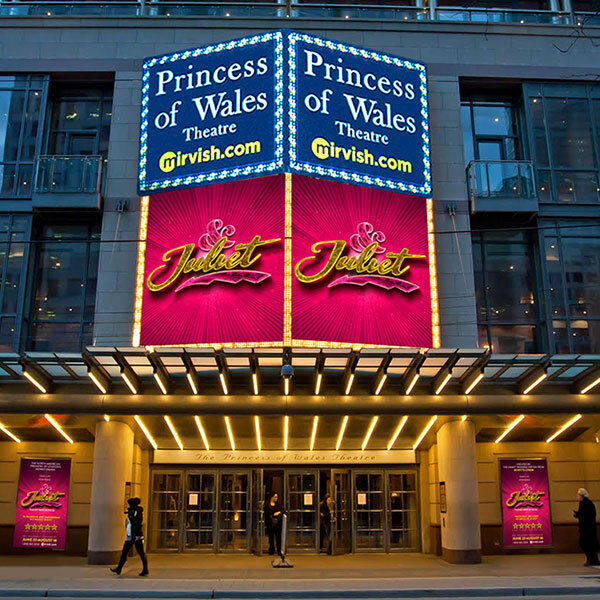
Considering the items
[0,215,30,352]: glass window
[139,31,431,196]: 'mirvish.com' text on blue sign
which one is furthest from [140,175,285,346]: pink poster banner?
[0,215,30,352]: glass window

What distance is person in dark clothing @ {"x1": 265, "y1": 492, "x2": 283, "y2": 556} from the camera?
780 inches

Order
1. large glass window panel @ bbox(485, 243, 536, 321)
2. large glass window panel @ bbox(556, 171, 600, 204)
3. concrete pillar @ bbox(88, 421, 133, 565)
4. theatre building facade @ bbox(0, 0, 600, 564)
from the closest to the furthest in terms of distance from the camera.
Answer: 1. concrete pillar @ bbox(88, 421, 133, 565)
2. theatre building facade @ bbox(0, 0, 600, 564)
3. large glass window panel @ bbox(485, 243, 536, 321)
4. large glass window panel @ bbox(556, 171, 600, 204)

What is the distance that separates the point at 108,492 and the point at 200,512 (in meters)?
4.45

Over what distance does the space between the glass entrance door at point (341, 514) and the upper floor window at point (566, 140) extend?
10.8 meters

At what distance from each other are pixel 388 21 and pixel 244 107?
6162 millimetres

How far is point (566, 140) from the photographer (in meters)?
22.4

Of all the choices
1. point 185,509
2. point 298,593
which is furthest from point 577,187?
point 185,509

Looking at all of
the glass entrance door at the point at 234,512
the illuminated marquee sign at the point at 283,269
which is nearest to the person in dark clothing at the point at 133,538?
the illuminated marquee sign at the point at 283,269

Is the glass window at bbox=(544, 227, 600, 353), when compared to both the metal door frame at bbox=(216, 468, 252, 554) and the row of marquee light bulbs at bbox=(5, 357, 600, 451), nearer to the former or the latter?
the row of marquee light bulbs at bbox=(5, 357, 600, 451)

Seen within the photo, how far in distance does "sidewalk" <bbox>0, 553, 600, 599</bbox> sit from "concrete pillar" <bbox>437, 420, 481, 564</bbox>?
1.70 ft

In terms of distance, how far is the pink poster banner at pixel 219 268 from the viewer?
19.0 metres

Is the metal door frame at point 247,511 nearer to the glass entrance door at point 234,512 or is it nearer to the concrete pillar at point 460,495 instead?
the glass entrance door at point 234,512

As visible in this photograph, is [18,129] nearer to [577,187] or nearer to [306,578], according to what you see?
[306,578]

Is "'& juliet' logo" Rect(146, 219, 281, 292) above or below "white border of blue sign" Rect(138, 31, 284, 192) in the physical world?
below
